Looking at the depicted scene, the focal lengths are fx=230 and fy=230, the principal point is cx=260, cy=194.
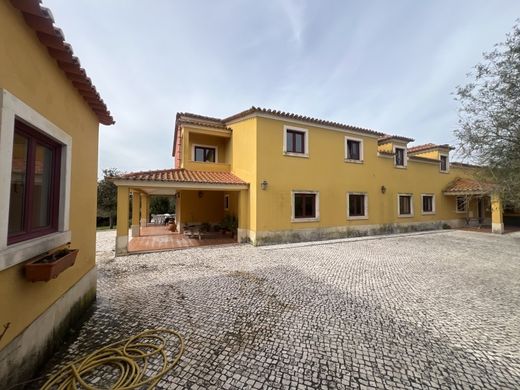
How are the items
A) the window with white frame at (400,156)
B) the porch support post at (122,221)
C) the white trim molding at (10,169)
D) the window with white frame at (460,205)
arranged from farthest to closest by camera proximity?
1. the window with white frame at (460,205)
2. the window with white frame at (400,156)
3. the porch support post at (122,221)
4. the white trim molding at (10,169)

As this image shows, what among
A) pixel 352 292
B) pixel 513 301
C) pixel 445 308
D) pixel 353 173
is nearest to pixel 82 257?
pixel 352 292

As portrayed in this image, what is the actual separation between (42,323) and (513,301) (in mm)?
10018

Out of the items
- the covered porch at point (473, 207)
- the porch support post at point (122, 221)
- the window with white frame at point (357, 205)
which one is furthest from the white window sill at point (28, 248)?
the covered porch at point (473, 207)

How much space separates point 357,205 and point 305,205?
4.51 metres

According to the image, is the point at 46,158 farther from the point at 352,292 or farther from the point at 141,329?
the point at 352,292

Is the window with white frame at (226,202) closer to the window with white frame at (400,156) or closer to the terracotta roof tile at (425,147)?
the window with white frame at (400,156)

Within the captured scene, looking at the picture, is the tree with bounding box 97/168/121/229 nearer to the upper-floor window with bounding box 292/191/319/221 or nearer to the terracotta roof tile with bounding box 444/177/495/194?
the upper-floor window with bounding box 292/191/319/221

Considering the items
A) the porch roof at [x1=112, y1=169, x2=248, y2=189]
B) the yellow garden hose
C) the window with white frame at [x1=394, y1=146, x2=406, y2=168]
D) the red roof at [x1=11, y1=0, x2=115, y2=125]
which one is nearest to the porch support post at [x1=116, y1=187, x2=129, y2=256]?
the porch roof at [x1=112, y1=169, x2=248, y2=189]

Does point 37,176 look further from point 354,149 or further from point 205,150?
point 354,149

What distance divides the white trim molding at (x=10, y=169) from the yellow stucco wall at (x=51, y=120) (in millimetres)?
136

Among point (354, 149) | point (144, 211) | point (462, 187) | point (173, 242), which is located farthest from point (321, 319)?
point (462, 187)

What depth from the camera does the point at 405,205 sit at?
61.6ft

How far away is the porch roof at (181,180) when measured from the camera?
418 inches

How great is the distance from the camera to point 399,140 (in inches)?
719
